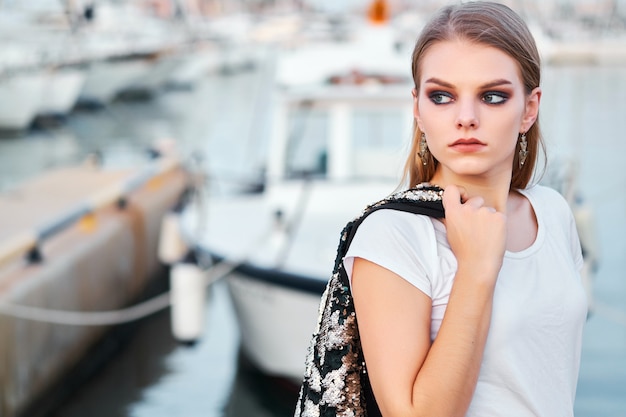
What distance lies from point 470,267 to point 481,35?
36 cm

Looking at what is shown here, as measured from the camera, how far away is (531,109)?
5.33ft

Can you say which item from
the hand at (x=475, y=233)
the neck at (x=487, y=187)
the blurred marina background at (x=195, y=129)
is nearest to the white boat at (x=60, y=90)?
the blurred marina background at (x=195, y=129)

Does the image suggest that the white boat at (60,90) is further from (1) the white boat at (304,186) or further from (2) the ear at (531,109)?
(2) the ear at (531,109)

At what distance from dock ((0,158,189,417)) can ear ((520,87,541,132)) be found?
17.6 ft

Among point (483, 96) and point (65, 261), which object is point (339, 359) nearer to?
point (483, 96)

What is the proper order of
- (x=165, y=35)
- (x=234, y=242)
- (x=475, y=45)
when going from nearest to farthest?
(x=475, y=45), (x=234, y=242), (x=165, y=35)

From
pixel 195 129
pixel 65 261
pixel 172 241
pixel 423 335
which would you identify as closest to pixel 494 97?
pixel 423 335

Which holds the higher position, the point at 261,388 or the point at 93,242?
the point at 93,242

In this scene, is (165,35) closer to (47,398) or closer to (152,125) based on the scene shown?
(152,125)

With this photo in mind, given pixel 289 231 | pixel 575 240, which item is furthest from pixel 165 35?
pixel 575 240

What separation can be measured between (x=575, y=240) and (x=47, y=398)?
636 cm

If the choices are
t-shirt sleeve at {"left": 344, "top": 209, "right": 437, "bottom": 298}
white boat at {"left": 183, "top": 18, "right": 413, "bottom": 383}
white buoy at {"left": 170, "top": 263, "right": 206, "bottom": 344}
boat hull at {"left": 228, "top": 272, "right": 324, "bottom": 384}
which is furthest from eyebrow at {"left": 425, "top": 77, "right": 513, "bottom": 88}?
white buoy at {"left": 170, "top": 263, "right": 206, "bottom": 344}

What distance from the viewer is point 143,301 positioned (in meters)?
10.5

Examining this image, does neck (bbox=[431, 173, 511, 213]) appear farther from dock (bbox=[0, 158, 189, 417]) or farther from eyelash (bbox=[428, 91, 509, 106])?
dock (bbox=[0, 158, 189, 417])
